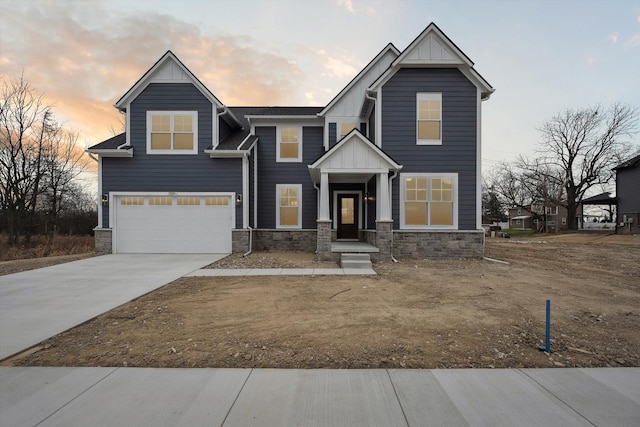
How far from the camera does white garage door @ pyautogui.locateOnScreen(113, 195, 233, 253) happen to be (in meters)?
12.8

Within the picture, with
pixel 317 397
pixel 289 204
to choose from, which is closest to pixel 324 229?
pixel 289 204

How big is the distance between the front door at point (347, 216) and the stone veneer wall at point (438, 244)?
120 inches

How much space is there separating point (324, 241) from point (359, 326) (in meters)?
6.16

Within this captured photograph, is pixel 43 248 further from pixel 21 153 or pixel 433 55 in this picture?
pixel 433 55

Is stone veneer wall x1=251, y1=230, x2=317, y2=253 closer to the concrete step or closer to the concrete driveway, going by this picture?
the concrete driveway

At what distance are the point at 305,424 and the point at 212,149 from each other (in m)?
12.1


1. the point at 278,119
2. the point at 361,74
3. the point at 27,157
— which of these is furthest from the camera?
the point at 27,157

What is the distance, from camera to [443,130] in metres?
11.6

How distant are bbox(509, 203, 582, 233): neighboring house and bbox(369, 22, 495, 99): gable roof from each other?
103ft

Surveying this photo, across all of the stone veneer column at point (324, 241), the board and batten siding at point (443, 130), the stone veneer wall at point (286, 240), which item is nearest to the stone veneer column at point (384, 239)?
the board and batten siding at point (443, 130)

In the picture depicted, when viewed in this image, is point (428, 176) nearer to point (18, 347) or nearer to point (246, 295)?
point (246, 295)

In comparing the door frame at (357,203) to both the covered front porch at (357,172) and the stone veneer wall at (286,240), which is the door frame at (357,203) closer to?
the stone veneer wall at (286,240)

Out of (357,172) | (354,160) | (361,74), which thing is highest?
(361,74)

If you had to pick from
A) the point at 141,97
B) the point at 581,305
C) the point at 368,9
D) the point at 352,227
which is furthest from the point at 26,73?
the point at 581,305
